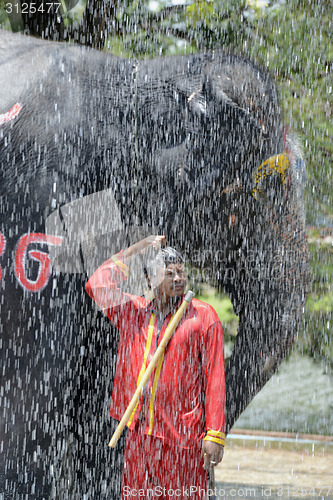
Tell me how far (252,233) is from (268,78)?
64 centimetres

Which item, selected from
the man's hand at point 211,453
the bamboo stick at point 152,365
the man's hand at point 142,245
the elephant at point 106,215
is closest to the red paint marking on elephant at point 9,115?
the elephant at point 106,215

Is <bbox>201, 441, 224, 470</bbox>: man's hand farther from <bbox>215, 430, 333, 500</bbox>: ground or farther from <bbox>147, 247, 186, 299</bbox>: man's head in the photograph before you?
<bbox>215, 430, 333, 500</bbox>: ground

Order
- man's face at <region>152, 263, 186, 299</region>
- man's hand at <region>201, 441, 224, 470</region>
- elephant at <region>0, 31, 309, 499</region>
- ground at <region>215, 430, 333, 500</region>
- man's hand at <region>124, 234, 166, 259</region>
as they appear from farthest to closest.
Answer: ground at <region>215, 430, 333, 500</region> → elephant at <region>0, 31, 309, 499</region> → man's hand at <region>124, 234, 166, 259</region> → man's face at <region>152, 263, 186, 299</region> → man's hand at <region>201, 441, 224, 470</region>

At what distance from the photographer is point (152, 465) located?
7.63 ft

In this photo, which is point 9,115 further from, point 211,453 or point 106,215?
point 211,453

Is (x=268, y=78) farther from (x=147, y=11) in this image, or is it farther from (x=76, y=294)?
(x=147, y=11)

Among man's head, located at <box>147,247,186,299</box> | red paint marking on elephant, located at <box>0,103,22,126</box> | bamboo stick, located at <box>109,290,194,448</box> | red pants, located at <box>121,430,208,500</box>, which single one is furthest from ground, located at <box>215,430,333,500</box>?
red paint marking on elephant, located at <box>0,103,22,126</box>

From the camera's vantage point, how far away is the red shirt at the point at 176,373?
230 centimetres

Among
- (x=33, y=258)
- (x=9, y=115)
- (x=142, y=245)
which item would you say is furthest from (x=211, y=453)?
(x=9, y=115)

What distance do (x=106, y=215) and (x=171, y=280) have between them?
0.50 m

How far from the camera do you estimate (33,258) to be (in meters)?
2.62

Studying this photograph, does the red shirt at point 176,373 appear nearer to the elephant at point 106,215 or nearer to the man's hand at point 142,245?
the man's hand at point 142,245

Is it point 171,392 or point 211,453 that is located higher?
point 171,392

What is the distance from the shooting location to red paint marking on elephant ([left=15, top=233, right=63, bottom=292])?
2.60m
